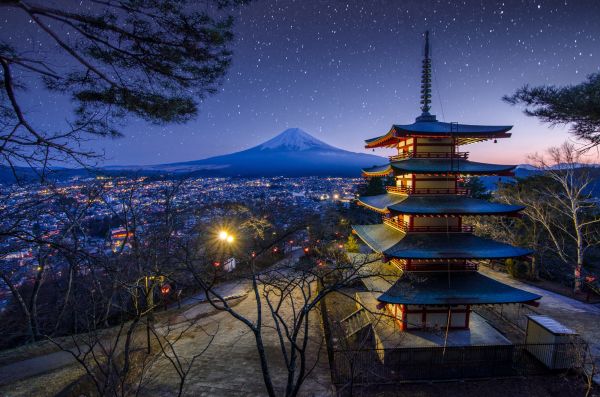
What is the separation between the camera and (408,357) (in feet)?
34.8

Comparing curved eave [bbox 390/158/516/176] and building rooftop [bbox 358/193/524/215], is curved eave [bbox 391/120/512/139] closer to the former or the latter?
curved eave [bbox 390/158/516/176]

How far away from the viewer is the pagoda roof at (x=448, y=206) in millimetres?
11410

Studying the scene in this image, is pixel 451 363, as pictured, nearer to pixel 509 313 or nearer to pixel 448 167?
pixel 509 313

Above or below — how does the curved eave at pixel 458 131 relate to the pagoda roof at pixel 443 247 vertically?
above

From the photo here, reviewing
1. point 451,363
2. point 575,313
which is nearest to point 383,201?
point 451,363

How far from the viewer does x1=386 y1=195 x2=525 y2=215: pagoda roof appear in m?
11.4

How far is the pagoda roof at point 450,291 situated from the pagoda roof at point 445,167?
4.16 metres

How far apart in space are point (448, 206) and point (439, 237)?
1.38 m

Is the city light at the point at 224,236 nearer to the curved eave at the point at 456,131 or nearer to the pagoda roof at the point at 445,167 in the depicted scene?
the pagoda roof at the point at 445,167

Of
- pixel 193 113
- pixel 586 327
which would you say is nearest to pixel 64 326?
pixel 193 113

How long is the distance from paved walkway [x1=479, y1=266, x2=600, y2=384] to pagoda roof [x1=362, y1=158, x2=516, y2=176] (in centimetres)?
806

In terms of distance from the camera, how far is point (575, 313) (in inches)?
595

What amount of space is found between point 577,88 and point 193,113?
9040 millimetres

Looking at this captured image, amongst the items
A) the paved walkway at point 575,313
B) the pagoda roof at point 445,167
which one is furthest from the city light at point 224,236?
the paved walkway at point 575,313
